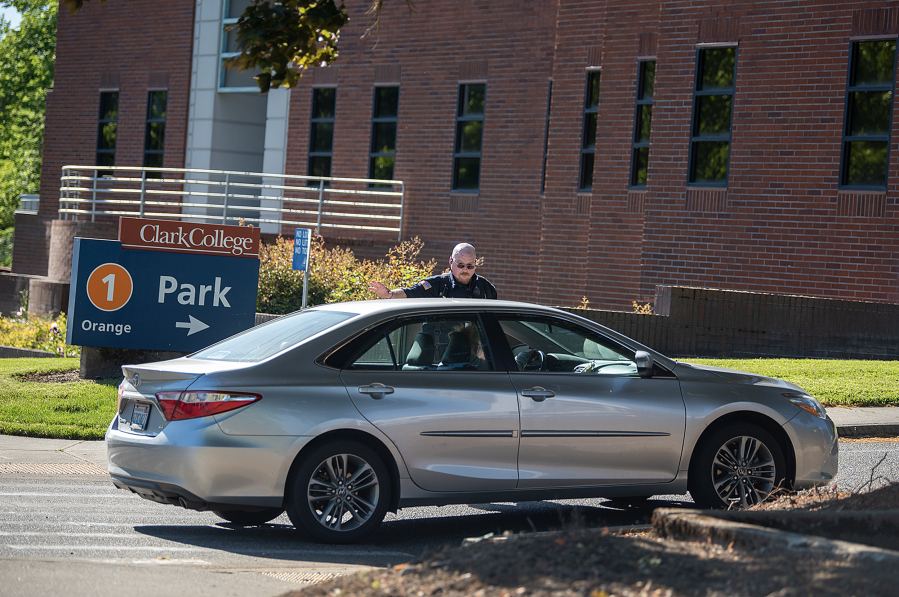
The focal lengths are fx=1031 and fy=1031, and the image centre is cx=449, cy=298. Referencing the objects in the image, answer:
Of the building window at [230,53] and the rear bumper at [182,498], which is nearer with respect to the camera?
the rear bumper at [182,498]

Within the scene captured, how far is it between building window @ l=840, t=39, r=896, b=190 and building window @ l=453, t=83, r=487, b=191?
7.36 m

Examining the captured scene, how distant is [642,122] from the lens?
18.1m

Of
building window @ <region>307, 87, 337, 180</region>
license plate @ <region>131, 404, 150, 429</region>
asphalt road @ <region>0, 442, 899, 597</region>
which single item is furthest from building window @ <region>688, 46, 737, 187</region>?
license plate @ <region>131, 404, 150, 429</region>

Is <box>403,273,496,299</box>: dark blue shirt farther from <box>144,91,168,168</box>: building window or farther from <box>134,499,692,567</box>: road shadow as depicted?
<box>144,91,168,168</box>: building window

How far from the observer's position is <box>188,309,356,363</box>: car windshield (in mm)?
6461

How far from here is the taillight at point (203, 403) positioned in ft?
19.6

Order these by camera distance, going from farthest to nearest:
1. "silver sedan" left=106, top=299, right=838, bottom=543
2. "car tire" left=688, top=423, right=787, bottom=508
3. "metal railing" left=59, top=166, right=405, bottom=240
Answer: "metal railing" left=59, top=166, right=405, bottom=240, "car tire" left=688, top=423, right=787, bottom=508, "silver sedan" left=106, top=299, right=838, bottom=543

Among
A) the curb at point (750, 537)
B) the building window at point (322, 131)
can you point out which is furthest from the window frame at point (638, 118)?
the curb at point (750, 537)

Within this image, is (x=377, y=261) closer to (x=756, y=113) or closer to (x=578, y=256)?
(x=578, y=256)

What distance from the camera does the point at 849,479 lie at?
8.46 metres

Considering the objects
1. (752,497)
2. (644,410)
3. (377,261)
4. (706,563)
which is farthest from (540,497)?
(377,261)

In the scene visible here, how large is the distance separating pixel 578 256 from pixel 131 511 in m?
12.6

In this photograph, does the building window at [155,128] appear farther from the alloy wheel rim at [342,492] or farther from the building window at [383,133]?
the alloy wheel rim at [342,492]

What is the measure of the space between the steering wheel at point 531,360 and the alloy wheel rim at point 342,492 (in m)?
1.25
